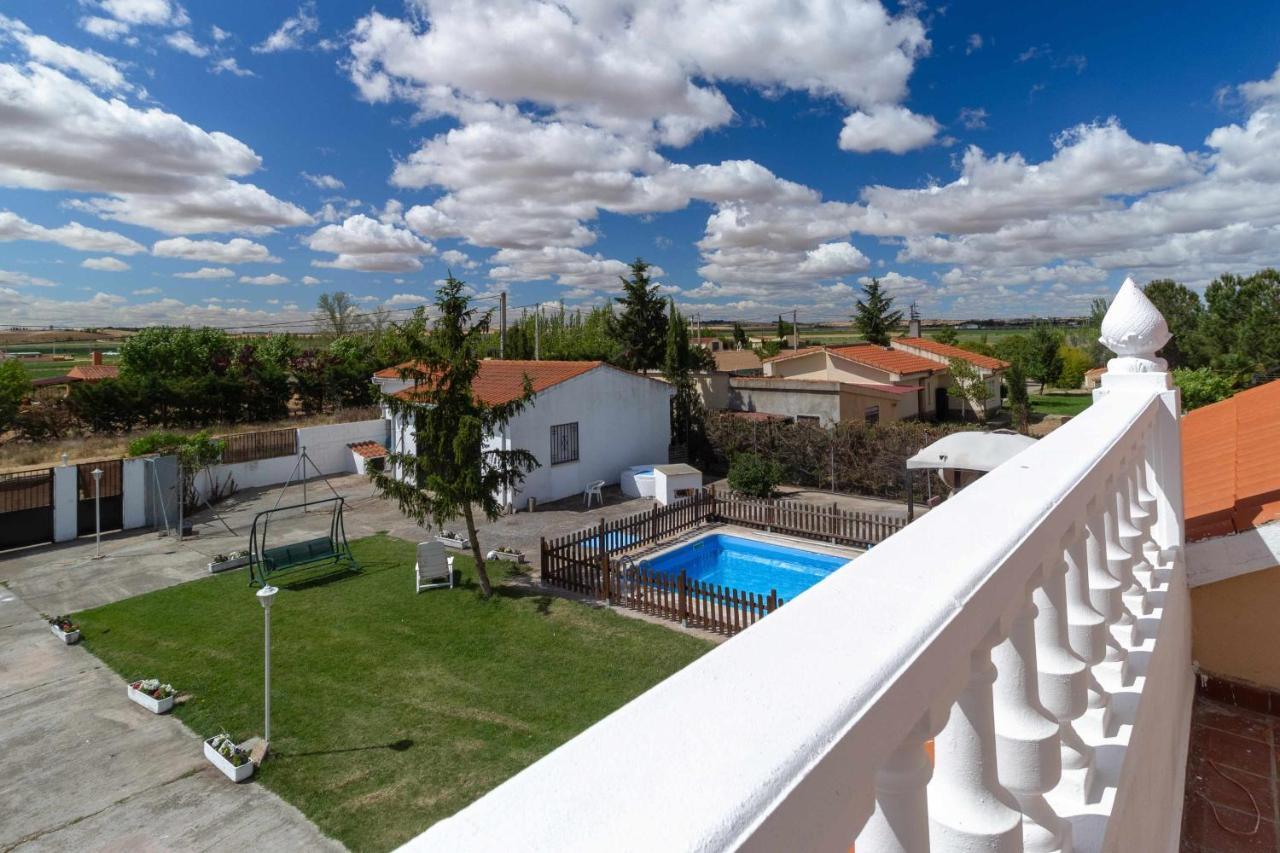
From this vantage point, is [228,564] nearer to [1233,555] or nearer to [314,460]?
[314,460]

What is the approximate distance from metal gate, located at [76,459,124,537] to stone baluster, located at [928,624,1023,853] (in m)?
19.9

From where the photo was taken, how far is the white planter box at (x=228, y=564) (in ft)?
44.4

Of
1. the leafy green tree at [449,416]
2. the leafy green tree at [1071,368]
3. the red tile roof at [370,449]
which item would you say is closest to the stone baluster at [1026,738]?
the leafy green tree at [449,416]

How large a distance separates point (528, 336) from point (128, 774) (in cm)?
3669

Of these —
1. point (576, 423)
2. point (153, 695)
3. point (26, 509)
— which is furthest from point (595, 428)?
point (26, 509)

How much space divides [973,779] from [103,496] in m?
20.6

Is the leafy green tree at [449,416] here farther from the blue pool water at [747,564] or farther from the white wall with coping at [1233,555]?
the white wall with coping at [1233,555]

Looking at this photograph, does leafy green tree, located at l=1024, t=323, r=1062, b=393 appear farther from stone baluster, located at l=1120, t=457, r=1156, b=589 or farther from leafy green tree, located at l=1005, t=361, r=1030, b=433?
stone baluster, located at l=1120, t=457, r=1156, b=589

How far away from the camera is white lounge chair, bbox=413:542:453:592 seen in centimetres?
1223

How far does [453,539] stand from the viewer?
15.3m

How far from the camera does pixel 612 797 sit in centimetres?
53

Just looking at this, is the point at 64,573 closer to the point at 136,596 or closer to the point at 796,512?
the point at 136,596

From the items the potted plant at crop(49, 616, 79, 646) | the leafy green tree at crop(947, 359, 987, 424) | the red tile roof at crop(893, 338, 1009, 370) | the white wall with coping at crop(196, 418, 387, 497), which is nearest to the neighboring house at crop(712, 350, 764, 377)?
the red tile roof at crop(893, 338, 1009, 370)

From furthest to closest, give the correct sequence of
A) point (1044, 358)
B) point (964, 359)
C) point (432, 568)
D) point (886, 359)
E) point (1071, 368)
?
point (1071, 368)
point (1044, 358)
point (964, 359)
point (886, 359)
point (432, 568)
